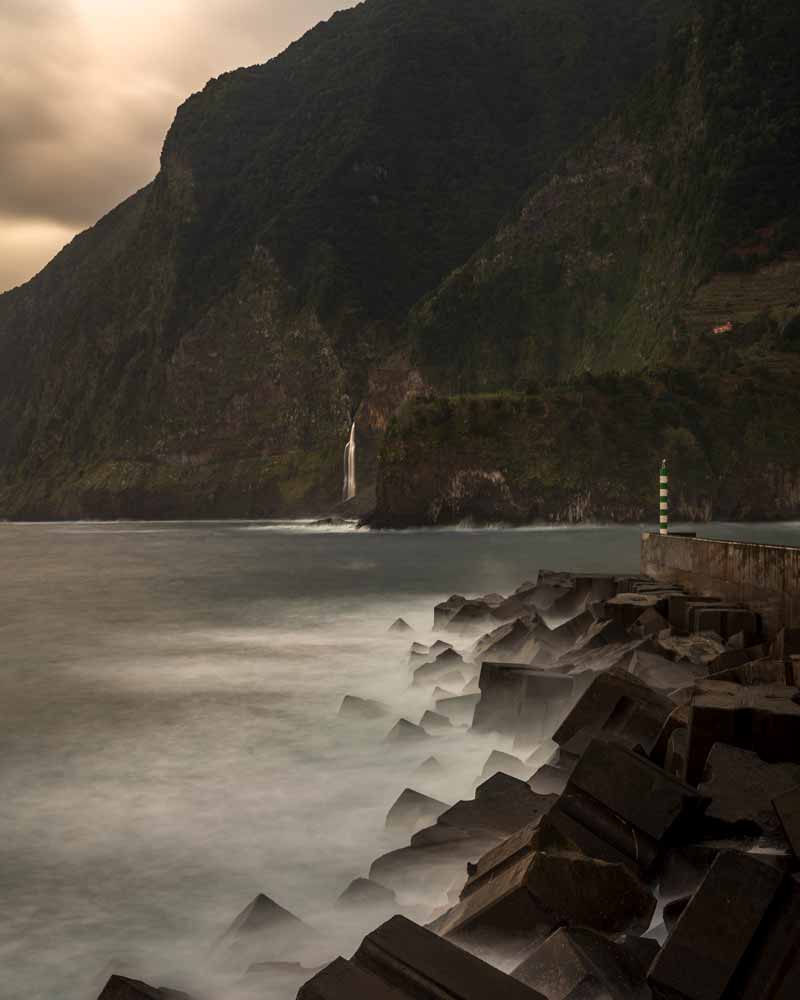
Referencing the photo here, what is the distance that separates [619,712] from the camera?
20.6 ft

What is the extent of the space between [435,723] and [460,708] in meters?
0.31

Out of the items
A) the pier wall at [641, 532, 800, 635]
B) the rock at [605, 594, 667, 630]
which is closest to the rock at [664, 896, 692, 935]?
the pier wall at [641, 532, 800, 635]

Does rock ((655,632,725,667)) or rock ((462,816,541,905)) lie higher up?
rock ((462,816,541,905))

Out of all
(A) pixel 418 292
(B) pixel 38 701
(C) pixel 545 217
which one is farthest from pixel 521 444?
(B) pixel 38 701

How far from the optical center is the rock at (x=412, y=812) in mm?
6273

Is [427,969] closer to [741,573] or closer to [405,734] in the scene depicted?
[405,734]

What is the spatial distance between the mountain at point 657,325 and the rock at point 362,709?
6468 centimetres

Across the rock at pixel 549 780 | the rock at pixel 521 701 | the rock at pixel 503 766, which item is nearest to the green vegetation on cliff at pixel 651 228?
the rock at pixel 521 701

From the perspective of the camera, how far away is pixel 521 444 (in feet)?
249

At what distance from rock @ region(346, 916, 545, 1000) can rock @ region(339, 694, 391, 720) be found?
21.5ft

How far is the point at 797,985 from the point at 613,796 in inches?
56.8

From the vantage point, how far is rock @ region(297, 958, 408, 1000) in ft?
9.53

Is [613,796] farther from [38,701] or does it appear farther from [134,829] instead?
[38,701]

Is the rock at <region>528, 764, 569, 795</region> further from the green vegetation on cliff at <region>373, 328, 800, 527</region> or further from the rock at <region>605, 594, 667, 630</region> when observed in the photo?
the green vegetation on cliff at <region>373, 328, 800, 527</region>
